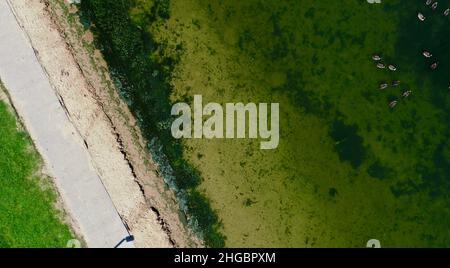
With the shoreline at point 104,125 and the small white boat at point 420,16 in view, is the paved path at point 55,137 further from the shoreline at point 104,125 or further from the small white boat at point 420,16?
the small white boat at point 420,16

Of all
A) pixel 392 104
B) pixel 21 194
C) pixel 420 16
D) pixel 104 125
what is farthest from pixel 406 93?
pixel 21 194

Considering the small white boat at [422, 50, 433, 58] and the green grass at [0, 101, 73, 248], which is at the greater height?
the small white boat at [422, 50, 433, 58]

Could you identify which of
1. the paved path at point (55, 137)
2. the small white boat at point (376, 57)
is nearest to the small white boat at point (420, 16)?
the small white boat at point (376, 57)

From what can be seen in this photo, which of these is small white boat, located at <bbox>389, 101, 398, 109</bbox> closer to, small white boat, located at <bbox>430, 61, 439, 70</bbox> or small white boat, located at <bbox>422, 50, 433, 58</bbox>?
small white boat, located at <bbox>430, 61, 439, 70</bbox>

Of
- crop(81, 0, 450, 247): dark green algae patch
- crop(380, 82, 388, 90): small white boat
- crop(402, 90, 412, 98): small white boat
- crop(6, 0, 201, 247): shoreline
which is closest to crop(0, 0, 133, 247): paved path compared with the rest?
crop(6, 0, 201, 247): shoreline

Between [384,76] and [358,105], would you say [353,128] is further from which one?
[384,76]
